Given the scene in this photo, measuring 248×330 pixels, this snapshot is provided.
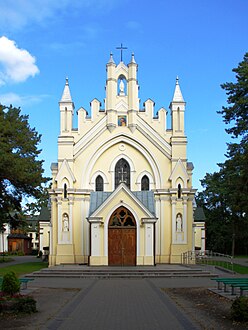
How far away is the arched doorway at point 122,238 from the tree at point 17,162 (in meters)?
6.99

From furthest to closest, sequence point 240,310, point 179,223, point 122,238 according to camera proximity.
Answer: point 179,223, point 122,238, point 240,310

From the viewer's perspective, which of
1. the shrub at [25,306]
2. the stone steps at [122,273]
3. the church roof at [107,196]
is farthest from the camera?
the church roof at [107,196]

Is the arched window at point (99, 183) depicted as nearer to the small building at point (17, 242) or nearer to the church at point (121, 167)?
the church at point (121, 167)

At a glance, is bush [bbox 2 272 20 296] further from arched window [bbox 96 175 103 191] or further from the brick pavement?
arched window [bbox 96 175 103 191]

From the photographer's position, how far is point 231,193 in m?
53.5

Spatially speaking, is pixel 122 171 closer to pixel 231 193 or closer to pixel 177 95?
pixel 177 95

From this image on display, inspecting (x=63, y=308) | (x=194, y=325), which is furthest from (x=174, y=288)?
(x=194, y=325)

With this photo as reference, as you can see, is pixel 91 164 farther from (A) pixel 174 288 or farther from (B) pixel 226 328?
(B) pixel 226 328

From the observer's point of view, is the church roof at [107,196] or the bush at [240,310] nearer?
the bush at [240,310]

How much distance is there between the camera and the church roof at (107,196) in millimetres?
34062

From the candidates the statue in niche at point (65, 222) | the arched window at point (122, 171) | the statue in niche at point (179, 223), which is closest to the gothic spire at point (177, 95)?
the arched window at point (122, 171)

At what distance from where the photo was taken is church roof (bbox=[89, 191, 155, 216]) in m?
34.1

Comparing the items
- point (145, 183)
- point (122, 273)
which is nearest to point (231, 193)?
point (145, 183)

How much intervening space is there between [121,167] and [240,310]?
25012 millimetres
